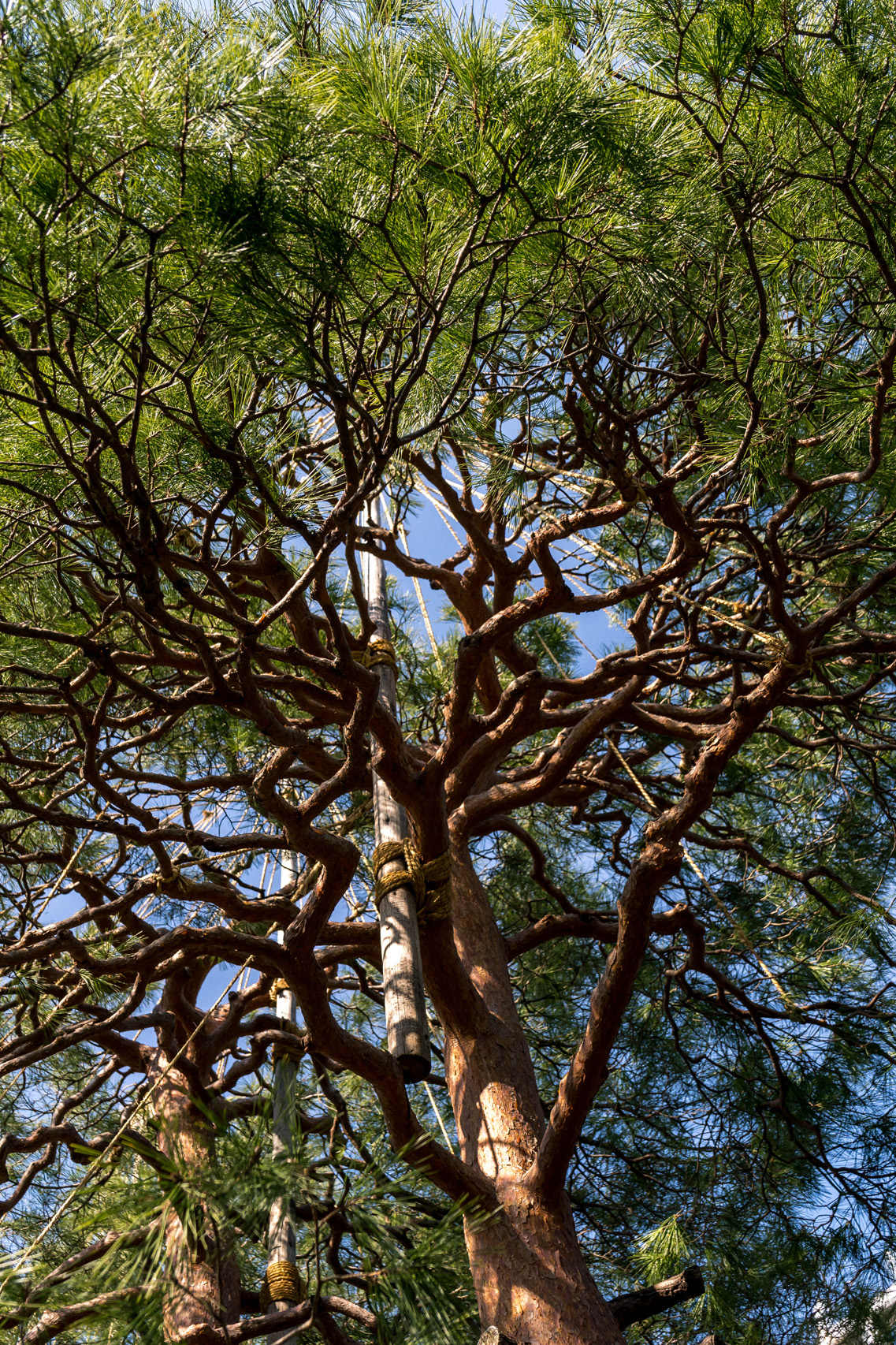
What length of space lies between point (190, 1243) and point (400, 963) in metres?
0.44

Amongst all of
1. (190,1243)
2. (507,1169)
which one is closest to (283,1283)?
(507,1169)

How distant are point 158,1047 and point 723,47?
7.74 ft

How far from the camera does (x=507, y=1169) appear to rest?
1938 millimetres

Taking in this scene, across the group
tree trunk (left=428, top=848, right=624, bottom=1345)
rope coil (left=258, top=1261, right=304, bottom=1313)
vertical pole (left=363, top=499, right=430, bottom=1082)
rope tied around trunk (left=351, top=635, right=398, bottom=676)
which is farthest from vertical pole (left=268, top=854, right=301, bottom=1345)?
rope tied around trunk (left=351, top=635, right=398, bottom=676)

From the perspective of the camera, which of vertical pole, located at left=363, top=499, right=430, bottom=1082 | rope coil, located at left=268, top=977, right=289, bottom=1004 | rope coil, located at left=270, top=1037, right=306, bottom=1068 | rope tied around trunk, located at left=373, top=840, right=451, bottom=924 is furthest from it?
rope coil, located at left=268, top=977, right=289, bottom=1004

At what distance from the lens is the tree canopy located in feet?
4.17

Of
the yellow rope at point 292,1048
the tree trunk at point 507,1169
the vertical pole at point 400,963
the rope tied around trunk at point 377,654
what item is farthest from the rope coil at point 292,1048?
the rope tied around trunk at point 377,654

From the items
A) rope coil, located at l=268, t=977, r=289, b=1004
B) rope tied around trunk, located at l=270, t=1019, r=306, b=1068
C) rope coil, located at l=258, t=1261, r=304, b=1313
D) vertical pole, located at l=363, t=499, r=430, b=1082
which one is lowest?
rope coil, located at l=258, t=1261, r=304, b=1313

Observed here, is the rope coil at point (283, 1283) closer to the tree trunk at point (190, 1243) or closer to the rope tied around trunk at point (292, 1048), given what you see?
the tree trunk at point (190, 1243)

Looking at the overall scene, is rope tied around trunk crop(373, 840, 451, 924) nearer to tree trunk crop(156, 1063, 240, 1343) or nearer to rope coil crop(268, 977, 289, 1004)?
rope coil crop(268, 977, 289, 1004)

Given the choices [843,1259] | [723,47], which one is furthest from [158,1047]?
[723,47]

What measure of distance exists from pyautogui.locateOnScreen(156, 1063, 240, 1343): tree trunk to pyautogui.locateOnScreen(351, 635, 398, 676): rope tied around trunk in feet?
2.43

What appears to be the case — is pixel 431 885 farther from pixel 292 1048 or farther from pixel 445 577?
pixel 445 577

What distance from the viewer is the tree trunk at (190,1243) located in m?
1.14
